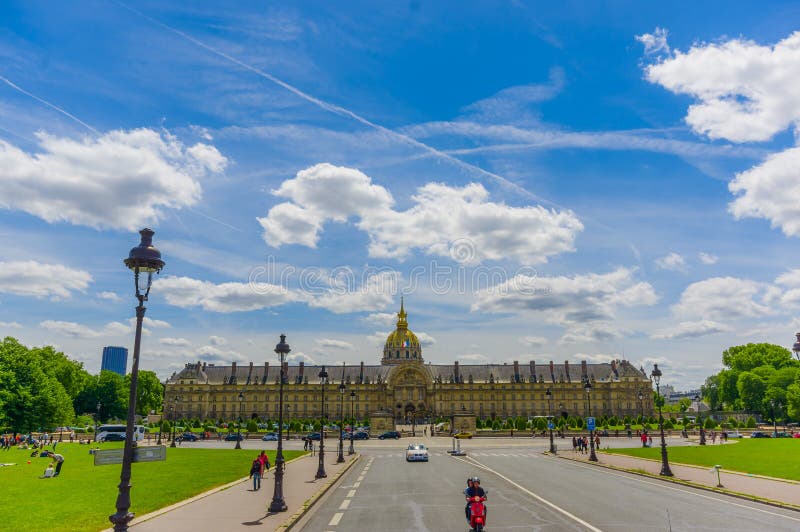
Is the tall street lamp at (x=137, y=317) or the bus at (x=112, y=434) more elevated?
the tall street lamp at (x=137, y=317)

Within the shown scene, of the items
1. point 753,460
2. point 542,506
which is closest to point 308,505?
point 542,506

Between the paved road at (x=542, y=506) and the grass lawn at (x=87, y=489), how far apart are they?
655 cm

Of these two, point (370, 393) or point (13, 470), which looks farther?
point (370, 393)

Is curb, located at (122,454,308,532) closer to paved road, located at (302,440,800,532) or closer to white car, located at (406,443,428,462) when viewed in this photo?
paved road, located at (302,440,800,532)

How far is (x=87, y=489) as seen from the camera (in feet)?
82.2

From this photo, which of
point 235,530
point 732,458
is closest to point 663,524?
point 235,530

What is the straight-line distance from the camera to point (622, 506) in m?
20.3

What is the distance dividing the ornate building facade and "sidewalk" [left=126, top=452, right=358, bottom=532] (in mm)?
123467

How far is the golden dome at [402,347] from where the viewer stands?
174 m

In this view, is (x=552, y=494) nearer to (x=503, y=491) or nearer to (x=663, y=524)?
(x=503, y=491)

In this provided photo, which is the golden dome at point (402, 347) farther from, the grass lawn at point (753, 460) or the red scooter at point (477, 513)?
the red scooter at point (477, 513)

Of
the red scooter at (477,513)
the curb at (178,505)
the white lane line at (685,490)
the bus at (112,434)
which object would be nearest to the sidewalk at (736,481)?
the white lane line at (685,490)

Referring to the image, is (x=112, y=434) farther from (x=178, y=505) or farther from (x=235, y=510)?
(x=235, y=510)

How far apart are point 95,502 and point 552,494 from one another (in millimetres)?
18096
